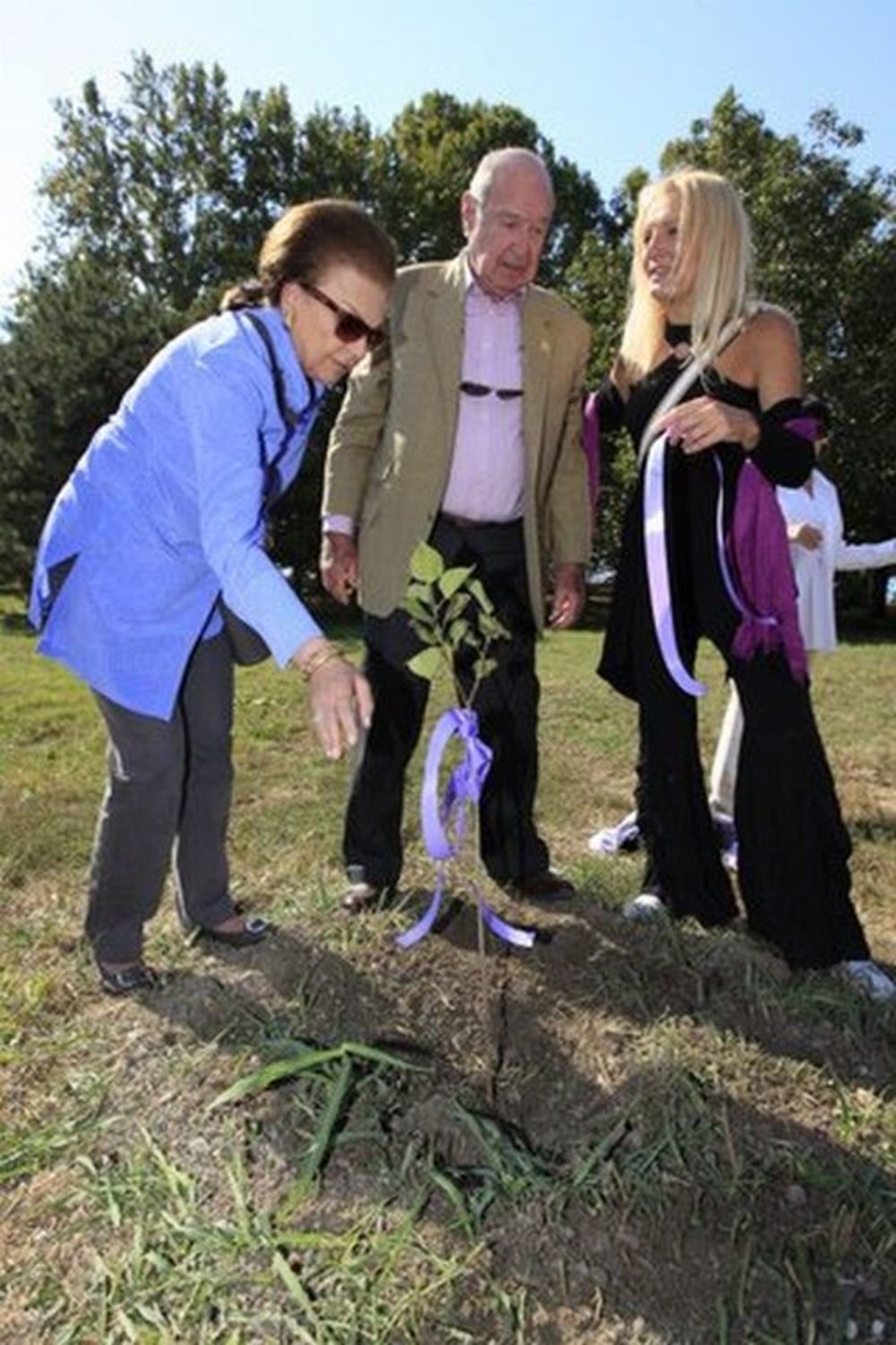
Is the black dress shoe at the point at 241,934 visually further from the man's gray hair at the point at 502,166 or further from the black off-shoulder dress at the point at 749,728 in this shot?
the man's gray hair at the point at 502,166

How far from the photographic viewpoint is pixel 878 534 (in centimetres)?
2073

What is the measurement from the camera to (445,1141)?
7.32 ft

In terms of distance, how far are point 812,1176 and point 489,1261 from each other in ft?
2.11

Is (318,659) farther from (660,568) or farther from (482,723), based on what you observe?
(482,723)

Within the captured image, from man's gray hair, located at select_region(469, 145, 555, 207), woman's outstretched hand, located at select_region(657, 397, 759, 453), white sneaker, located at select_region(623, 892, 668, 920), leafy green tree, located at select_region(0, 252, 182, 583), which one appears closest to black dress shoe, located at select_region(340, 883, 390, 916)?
white sneaker, located at select_region(623, 892, 668, 920)

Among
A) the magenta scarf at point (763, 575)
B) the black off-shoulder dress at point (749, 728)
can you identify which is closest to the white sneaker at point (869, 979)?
the black off-shoulder dress at point (749, 728)

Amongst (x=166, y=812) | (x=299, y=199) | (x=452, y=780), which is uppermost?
(x=299, y=199)

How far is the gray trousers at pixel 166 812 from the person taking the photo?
2756 mm

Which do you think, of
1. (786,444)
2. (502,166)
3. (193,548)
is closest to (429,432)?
(502,166)

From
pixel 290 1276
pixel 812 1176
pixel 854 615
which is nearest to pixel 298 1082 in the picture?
pixel 290 1276

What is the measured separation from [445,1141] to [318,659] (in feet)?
3.28

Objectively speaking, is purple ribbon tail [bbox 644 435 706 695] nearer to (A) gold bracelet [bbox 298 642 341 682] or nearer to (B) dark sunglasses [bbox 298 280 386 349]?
(B) dark sunglasses [bbox 298 280 386 349]

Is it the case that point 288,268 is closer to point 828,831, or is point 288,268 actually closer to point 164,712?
point 164,712

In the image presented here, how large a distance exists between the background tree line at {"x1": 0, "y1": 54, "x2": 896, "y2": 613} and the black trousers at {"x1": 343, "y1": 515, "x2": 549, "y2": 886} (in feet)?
47.5
